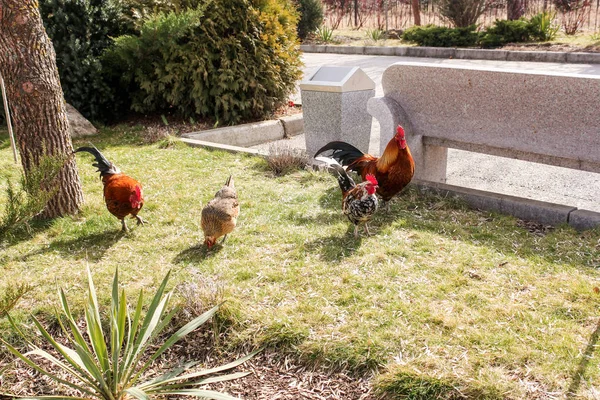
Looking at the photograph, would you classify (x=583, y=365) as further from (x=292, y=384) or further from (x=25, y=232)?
(x=25, y=232)

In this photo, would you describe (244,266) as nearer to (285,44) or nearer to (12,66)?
(12,66)

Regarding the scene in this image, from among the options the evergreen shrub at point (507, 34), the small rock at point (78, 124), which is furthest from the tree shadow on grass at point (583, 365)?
the evergreen shrub at point (507, 34)

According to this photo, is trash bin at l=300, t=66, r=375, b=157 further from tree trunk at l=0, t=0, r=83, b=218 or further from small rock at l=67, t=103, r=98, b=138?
small rock at l=67, t=103, r=98, b=138

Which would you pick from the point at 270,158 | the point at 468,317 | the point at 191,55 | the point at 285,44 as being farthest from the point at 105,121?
the point at 468,317

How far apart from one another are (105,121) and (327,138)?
443 centimetres

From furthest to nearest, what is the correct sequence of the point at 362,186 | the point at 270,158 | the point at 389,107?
the point at 270,158
the point at 389,107
the point at 362,186

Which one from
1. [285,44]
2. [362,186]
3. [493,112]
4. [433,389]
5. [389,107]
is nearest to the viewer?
[433,389]

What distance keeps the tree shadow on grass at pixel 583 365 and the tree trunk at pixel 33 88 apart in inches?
161

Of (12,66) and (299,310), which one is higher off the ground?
(12,66)

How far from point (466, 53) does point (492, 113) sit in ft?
38.9

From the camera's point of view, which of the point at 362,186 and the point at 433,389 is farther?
the point at 362,186

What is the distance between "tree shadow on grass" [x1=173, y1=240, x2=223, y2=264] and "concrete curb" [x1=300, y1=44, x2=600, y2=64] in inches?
482

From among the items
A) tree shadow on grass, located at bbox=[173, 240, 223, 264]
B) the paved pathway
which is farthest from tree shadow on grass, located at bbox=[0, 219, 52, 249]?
the paved pathway

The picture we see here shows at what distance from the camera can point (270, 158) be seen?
6.77 meters
